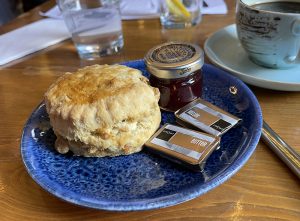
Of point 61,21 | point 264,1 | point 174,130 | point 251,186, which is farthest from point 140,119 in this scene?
point 61,21

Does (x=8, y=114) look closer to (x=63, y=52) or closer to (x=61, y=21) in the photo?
(x=63, y=52)

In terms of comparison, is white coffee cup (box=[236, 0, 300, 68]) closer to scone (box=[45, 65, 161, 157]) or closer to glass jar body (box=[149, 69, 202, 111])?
glass jar body (box=[149, 69, 202, 111])

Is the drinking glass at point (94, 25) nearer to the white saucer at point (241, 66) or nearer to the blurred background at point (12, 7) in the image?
the white saucer at point (241, 66)

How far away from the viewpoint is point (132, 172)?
562 mm

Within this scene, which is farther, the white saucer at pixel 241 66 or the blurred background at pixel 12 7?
the blurred background at pixel 12 7

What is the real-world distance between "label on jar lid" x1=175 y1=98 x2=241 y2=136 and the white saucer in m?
0.13

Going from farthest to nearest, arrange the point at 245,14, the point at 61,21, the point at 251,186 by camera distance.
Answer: the point at 61,21 → the point at 245,14 → the point at 251,186

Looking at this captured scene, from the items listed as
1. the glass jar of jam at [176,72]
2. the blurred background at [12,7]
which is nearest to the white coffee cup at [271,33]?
the glass jar of jam at [176,72]

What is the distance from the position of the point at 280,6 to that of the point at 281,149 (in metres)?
0.41

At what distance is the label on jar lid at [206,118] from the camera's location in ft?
2.02

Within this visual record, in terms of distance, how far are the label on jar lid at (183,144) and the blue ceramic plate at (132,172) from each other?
0.02 meters

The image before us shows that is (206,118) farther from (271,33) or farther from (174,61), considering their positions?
(271,33)

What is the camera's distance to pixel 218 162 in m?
0.56

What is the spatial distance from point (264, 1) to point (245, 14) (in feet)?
0.43
